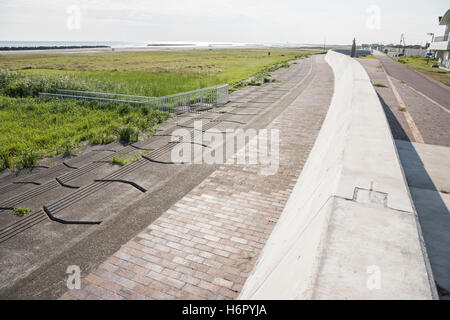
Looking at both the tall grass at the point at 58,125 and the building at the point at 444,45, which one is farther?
the building at the point at 444,45

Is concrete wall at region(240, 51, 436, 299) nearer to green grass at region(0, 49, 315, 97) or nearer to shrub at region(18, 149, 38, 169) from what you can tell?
shrub at region(18, 149, 38, 169)

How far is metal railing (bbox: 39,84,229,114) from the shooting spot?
44.2 ft

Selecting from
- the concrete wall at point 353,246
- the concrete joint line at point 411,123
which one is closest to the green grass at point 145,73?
the concrete joint line at point 411,123

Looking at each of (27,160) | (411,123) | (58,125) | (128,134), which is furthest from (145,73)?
(411,123)

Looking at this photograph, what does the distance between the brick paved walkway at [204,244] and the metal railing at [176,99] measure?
749 cm

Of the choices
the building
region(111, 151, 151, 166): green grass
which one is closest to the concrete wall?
region(111, 151, 151, 166): green grass

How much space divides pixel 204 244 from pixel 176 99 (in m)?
11.2

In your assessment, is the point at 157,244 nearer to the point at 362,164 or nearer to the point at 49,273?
the point at 49,273

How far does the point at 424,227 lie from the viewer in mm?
4012

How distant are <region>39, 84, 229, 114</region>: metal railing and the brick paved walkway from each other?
7.49 m

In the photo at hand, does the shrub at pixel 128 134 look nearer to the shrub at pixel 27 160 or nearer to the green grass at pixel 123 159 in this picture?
the green grass at pixel 123 159

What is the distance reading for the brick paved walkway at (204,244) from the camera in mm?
3500
